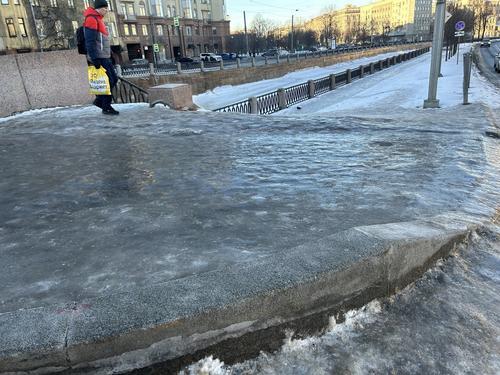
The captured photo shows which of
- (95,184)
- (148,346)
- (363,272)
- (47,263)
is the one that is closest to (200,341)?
(148,346)

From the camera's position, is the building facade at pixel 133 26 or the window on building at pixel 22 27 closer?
the building facade at pixel 133 26

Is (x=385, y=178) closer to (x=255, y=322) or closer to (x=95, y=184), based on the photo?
(x=255, y=322)

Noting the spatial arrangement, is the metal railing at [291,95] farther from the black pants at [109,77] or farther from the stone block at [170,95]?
the black pants at [109,77]

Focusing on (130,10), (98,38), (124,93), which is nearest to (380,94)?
(124,93)

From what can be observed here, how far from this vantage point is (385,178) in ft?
13.5

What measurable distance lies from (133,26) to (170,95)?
59.8 m

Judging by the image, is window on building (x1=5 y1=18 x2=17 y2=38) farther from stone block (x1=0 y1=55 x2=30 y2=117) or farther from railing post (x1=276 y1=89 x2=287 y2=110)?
stone block (x1=0 y1=55 x2=30 y2=117)

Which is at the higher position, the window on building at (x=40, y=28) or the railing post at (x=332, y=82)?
the window on building at (x=40, y=28)

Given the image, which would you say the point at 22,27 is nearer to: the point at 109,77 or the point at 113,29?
the point at 113,29

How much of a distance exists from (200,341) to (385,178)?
2.85m

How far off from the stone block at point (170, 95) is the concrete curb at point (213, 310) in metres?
7.15

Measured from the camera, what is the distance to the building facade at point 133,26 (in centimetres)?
4719

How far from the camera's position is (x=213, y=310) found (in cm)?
186

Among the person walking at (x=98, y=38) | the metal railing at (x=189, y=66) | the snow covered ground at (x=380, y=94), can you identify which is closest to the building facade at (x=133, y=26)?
the metal railing at (x=189, y=66)
